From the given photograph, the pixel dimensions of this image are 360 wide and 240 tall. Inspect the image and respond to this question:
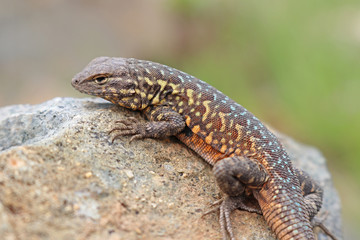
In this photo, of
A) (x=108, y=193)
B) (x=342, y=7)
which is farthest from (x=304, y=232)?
(x=342, y=7)

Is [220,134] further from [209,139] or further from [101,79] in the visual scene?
[101,79]

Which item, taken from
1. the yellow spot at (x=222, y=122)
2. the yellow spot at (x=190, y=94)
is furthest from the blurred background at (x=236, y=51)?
the yellow spot at (x=190, y=94)

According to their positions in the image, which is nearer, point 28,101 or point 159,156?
point 159,156

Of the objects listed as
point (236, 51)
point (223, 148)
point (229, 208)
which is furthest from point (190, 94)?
point (236, 51)

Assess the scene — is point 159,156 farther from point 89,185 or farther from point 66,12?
point 66,12

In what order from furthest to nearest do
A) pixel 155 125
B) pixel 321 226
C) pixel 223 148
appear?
pixel 321 226
pixel 223 148
pixel 155 125

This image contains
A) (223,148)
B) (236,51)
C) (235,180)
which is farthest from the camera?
(236,51)

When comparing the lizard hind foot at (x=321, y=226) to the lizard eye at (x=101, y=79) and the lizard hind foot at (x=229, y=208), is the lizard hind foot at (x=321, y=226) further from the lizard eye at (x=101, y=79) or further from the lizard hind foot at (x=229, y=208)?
the lizard eye at (x=101, y=79)
